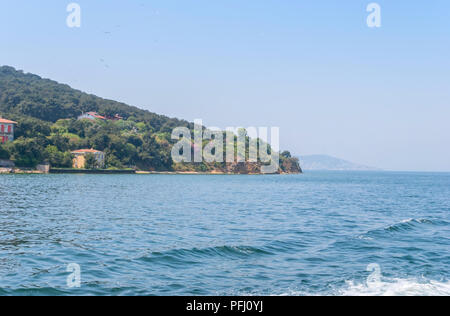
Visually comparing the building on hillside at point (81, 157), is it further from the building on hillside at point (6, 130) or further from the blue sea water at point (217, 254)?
the blue sea water at point (217, 254)

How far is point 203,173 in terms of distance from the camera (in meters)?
187

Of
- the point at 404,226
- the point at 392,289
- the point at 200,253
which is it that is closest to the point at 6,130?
the point at 404,226

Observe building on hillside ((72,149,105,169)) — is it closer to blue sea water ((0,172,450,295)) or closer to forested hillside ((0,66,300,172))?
forested hillside ((0,66,300,172))

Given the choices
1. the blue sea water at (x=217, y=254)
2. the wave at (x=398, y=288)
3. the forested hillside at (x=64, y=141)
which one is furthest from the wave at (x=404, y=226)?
the forested hillside at (x=64, y=141)

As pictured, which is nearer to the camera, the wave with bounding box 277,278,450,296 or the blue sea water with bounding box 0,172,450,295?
the wave with bounding box 277,278,450,296

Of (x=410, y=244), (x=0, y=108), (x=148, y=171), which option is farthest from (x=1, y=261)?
(x=0, y=108)

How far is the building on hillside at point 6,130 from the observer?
414 feet

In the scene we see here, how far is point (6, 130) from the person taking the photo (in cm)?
12775

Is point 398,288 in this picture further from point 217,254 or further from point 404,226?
point 404,226

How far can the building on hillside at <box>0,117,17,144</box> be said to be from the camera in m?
126

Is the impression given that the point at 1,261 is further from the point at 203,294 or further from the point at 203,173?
the point at 203,173

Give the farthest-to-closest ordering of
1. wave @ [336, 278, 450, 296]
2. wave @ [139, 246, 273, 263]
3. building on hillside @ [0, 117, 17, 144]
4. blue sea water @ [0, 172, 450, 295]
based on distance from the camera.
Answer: building on hillside @ [0, 117, 17, 144] < wave @ [139, 246, 273, 263] < blue sea water @ [0, 172, 450, 295] < wave @ [336, 278, 450, 296]

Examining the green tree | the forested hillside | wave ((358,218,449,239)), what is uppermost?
the forested hillside

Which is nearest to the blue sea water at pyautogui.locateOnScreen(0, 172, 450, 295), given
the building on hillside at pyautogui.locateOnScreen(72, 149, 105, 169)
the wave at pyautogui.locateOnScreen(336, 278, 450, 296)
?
the wave at pyautogui.locateOnScreen(336, 278, 450, 296)
